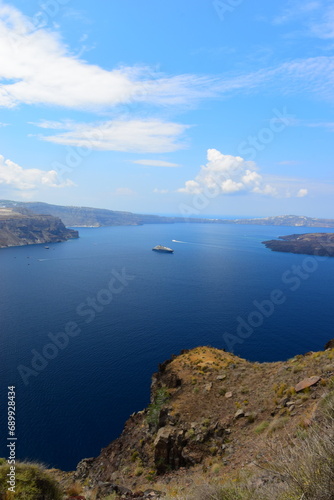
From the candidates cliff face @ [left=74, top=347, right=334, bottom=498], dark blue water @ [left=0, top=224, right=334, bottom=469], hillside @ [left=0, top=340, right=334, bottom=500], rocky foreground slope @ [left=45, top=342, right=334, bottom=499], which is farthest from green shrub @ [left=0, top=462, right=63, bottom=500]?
dark blue water @ [left=0, top=224, right=334, bottom=469]

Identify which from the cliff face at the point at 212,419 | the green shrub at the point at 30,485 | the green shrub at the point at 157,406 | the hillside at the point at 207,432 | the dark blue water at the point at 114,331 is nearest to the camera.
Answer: the green shrub at the point at 30,485

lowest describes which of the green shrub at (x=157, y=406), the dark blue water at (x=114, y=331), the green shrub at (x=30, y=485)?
the dark blue water at (x=114, y=331)

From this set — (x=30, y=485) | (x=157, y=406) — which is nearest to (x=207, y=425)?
(x=157, y=406)

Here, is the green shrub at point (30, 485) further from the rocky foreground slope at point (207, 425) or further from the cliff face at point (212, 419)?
the cliff face at point (212, 419)

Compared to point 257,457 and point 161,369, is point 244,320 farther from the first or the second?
point 257,457

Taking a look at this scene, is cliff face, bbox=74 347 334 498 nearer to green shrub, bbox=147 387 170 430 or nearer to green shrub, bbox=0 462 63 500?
green shrub, bbox=147 387 170 430

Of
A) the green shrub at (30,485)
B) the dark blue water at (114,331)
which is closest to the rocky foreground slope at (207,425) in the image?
the green shrub at (30,485)

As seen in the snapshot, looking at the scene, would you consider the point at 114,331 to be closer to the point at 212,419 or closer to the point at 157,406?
the point at 157,406

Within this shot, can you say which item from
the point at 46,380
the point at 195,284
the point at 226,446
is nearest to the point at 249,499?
the point at 226,446
